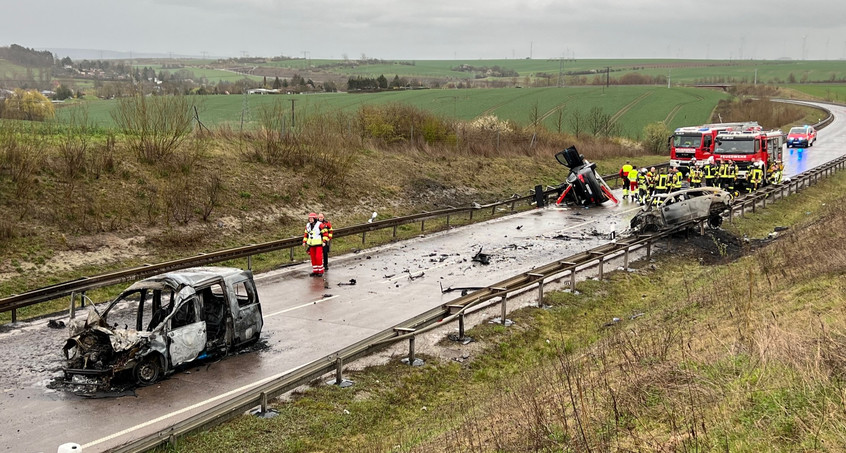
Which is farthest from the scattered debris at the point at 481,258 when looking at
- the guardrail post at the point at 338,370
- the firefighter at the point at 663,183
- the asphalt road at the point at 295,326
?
the firefighter at the point at 663,183

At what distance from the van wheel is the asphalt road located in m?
0.13

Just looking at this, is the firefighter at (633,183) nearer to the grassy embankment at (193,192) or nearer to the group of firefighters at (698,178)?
the group of firefighters at (698,178)

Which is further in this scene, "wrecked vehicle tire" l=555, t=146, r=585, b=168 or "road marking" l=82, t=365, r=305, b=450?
"wrecked vehicle tire" l=555, t=146, r=585, b=168

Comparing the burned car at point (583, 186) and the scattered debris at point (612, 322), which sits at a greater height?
the burned car at point (583, 186)

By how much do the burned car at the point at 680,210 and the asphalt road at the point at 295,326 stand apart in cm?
174

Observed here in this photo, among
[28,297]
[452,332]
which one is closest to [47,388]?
[28,297]

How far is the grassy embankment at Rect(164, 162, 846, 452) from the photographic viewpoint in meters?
6.82

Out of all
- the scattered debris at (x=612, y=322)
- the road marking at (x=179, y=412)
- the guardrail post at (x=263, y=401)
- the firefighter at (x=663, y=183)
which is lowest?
the scattered debris at (x=612, y=322)

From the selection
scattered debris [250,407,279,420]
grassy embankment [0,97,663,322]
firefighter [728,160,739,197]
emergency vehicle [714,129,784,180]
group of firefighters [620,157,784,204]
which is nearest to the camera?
scattered debris [250,407,279,420]

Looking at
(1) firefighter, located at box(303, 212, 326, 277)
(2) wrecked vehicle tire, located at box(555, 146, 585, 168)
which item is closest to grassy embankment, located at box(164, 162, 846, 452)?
(1) firefighter, located at box(303, 212, 326, 277)

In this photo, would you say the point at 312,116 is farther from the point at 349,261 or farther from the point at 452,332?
the point at 452,332

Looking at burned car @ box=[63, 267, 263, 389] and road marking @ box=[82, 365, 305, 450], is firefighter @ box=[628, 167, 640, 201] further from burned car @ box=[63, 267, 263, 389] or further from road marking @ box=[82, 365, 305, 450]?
road marking @ box=[82, 365, 305, 450]

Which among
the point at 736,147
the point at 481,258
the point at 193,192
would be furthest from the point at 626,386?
the point at 736,147

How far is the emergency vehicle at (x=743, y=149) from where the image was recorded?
33.4 metres
